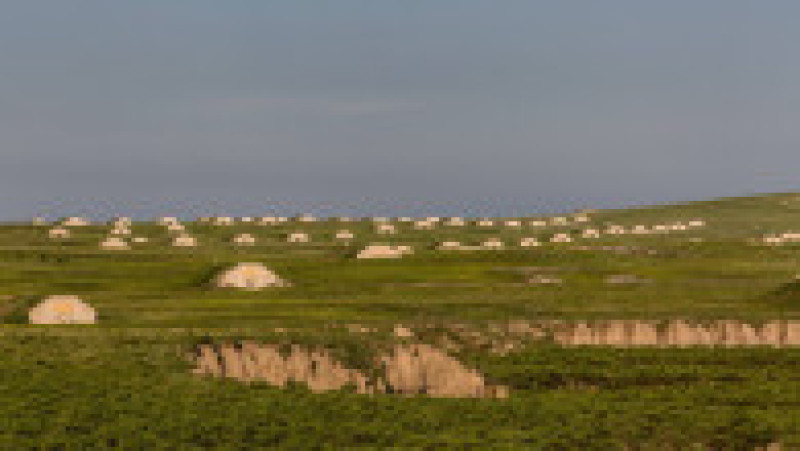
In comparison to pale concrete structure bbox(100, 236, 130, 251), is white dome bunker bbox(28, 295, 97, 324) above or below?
below

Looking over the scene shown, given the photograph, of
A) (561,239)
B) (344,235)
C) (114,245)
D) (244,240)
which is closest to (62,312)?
(114,245)

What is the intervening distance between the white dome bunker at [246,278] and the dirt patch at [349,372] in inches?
1478

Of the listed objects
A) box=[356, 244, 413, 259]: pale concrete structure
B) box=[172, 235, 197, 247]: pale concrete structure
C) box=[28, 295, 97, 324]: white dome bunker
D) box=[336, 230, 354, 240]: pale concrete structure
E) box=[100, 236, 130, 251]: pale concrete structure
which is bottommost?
box=[28, 295, 97, 324]: white dome bunker

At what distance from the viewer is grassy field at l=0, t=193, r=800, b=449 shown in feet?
117

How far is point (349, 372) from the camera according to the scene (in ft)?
159

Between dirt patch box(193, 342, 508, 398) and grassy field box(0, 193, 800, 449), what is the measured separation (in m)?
1.24

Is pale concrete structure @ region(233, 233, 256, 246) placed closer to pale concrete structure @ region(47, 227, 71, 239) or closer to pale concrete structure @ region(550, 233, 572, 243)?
pale concrete structure @ region(47, 227, 71, 239)

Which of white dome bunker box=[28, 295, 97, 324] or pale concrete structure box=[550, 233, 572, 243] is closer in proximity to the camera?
white dome bunker box=[28, 295, 97, 324]

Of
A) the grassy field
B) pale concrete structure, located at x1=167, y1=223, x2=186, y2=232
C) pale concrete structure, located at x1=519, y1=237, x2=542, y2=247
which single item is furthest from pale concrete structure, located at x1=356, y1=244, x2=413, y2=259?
pale concrete structure, located at x1=167, y1=223, x2=186, y2=232

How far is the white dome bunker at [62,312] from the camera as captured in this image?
66312 millimetres

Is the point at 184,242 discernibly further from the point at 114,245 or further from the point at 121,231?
the point at 121,231

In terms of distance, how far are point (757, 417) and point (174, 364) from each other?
19.8 meters

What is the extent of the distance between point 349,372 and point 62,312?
23112 mm

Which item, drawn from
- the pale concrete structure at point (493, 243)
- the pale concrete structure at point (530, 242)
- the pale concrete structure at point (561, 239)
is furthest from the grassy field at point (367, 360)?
the pale concrete structure at point (561, 239)
